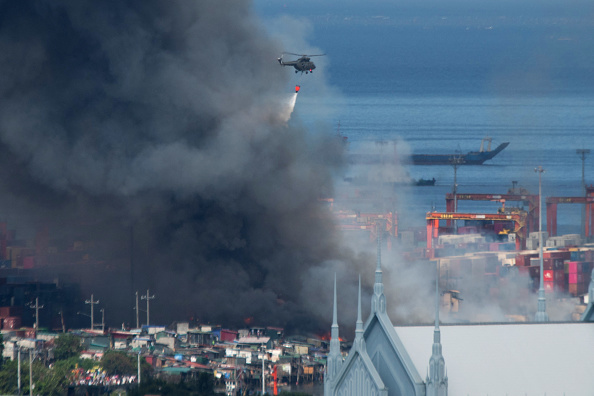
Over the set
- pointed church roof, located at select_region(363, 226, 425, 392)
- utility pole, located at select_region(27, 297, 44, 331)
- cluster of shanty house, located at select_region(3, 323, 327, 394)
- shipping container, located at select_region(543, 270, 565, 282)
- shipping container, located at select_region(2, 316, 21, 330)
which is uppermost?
pointed church roof, located at select_region(363, 226, 425, 392)

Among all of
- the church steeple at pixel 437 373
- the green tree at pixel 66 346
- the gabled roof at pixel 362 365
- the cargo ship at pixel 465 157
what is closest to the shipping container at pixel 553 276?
the green tree at pixel 66 346

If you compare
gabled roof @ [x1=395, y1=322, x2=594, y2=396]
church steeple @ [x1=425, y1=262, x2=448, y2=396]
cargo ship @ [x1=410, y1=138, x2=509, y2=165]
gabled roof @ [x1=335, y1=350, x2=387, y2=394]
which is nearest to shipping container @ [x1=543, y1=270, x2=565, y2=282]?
gabled roof @ [x1=395, y1=322, x2=594, y2=396]

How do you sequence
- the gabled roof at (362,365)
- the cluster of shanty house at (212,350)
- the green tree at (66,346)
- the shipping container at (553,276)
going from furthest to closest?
the shipping container at (553,276) → the green tree at (66,346) → the cluster of shanty house at (212,350) → the gabled roof at (362,365)

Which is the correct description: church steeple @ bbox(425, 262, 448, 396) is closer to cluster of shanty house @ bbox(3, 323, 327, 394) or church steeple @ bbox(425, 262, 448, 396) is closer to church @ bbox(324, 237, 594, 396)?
church @ bbox(324, 237, 594, 396)

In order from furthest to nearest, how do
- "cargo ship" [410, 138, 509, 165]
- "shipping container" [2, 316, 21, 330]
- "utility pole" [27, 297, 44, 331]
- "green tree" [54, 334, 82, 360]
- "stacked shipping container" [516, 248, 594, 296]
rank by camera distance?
"cargo ship" [410, 138, 509, 165] < "stacked shipping container" [516, 248, 594, 296] < "utility pole" [27, 297, 44, 331] < "shipping container" [2, 316, 21, 330] < "green tree" [54, 334, 82, 360]

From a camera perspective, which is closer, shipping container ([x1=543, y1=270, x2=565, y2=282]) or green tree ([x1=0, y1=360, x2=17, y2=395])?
green tree ([x1=0, y1=360, x2=17, y2=395])

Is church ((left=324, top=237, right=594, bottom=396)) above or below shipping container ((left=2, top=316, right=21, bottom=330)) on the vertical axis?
above

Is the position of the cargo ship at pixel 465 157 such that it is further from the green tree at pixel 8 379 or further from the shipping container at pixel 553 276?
the green tree at pixel 8 379
